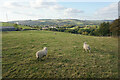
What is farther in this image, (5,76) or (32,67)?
(32,67)

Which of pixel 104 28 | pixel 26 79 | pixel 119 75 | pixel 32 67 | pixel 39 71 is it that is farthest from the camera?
pixel 104 28

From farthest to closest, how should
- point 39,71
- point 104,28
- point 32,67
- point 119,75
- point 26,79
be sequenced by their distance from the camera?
point 104,28 → point 32,67 → point 39,71 → point 119,75 → point 26,79

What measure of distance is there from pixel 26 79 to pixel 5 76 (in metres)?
1.85

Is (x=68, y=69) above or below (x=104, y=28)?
below

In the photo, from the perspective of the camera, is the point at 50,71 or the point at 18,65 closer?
the point at 50,71

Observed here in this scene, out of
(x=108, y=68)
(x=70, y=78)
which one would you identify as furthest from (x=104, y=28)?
(x=70, y=78)

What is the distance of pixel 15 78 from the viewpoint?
5656 millimetres

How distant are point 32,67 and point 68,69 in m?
3.56

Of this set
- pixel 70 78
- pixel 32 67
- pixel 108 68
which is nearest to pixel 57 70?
pixel 70 78

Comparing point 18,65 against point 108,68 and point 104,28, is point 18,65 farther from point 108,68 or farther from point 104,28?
point 104,28

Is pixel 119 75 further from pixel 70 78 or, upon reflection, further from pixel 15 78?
pixel 15 78

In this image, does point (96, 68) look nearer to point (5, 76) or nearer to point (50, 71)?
point (50, 71)

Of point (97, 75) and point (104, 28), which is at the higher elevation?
A: point (104, 28)

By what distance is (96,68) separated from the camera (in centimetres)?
712
